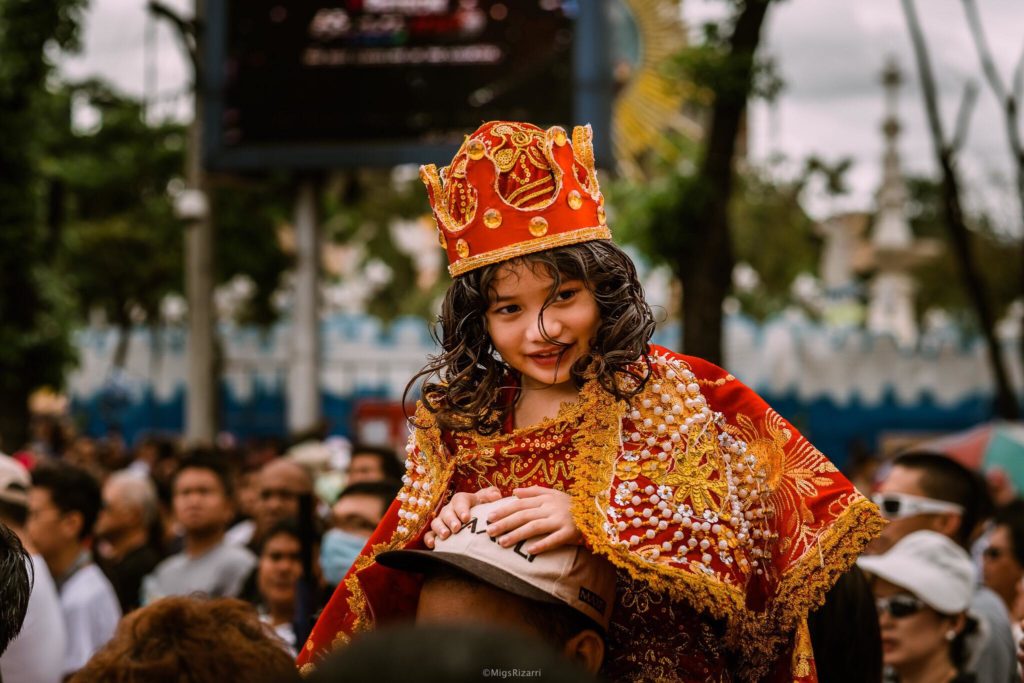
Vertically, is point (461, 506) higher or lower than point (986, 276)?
lower

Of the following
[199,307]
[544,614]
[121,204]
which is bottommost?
[544,614]

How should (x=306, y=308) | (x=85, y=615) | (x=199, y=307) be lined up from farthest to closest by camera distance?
1. (x=306, y=308)
2. (x=199, y=307)
3. (x=85, y=615)

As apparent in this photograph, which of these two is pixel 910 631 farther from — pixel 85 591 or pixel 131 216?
pixel 131 216

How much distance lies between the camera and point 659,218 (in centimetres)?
950

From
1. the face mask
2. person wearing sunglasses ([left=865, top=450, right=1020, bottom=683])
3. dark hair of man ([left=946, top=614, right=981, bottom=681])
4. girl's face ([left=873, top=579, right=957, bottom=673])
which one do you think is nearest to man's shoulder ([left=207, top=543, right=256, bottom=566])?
the face mask

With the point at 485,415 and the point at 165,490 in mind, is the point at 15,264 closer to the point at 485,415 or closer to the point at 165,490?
the point at 165,490

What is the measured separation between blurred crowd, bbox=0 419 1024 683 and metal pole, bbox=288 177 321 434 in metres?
9.52

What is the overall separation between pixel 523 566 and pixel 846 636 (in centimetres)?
149

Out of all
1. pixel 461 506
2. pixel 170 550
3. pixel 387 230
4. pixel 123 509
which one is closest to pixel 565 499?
pixel 461 506

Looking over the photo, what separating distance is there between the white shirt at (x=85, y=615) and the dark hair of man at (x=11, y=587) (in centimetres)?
210

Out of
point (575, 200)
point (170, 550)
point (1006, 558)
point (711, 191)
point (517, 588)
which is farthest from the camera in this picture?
point (711, 191)

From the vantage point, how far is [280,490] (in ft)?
21.2

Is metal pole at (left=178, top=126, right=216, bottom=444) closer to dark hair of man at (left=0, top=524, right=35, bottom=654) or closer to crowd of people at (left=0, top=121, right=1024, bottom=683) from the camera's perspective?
dark hair of man at (left=0, top=524, right=35, bottom=654)

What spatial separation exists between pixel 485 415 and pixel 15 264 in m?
10.1
